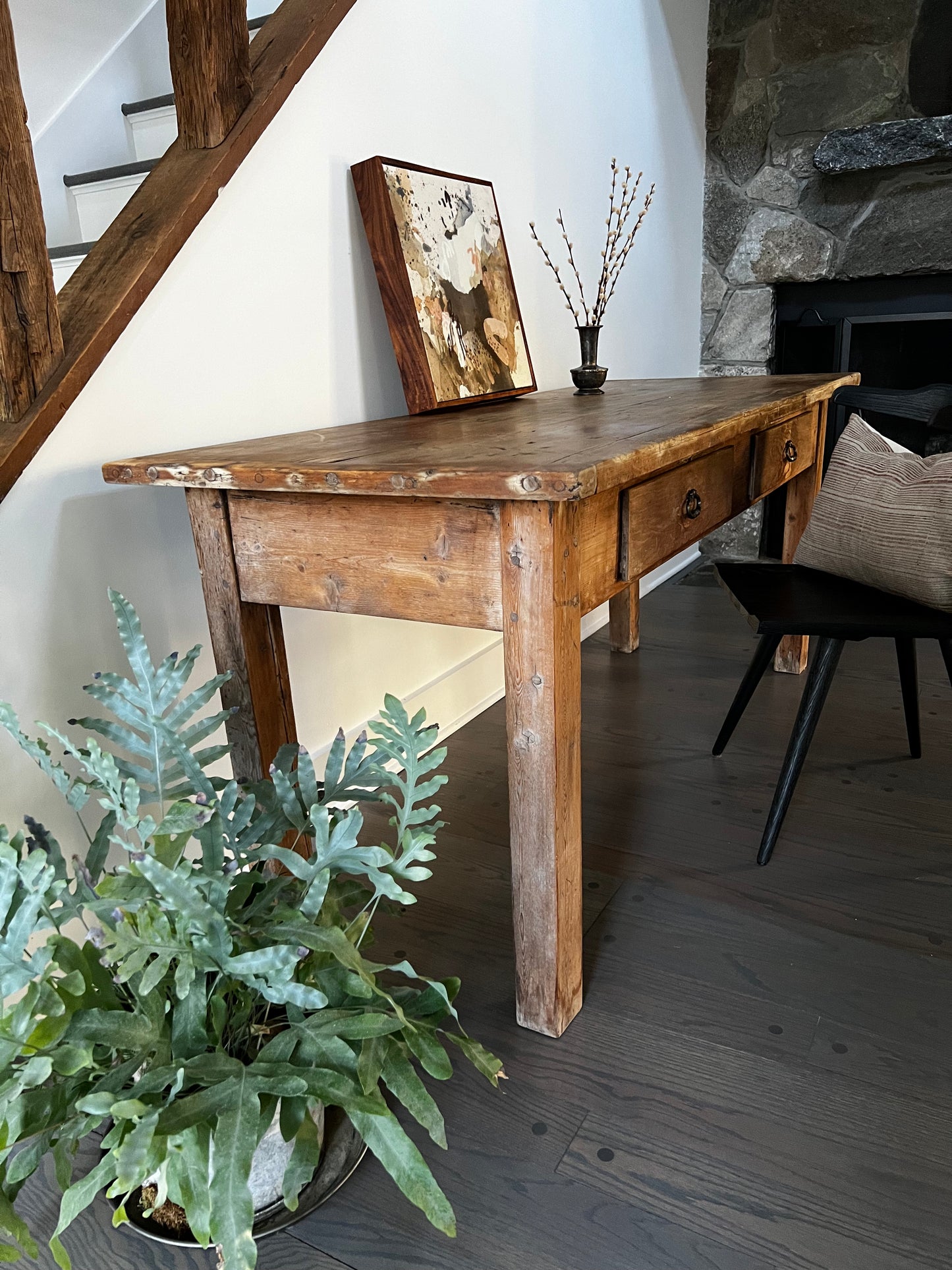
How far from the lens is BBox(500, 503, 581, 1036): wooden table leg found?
987mm

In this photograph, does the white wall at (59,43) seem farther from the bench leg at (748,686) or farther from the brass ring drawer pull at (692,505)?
the bench leg at (748,686)

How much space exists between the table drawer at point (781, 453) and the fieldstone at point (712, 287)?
4.76 feet

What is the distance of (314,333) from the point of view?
5.26 feet

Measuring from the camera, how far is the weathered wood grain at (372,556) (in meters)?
1.04

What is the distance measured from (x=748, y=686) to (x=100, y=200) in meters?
1.62

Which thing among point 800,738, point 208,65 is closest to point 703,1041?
point 800,738

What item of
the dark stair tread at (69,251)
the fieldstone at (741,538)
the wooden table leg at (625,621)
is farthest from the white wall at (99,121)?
the fieldstone at (741,538)

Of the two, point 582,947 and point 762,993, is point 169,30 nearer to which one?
point 582,947

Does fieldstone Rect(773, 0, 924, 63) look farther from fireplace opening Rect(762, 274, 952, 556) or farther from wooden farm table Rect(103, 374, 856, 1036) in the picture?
wooden farm table Rect(103, 374, 856, 1036)

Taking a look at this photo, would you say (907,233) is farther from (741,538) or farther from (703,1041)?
(703,1041)

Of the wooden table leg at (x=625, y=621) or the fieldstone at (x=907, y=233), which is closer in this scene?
the wooden table leg at (x=625, y=621)

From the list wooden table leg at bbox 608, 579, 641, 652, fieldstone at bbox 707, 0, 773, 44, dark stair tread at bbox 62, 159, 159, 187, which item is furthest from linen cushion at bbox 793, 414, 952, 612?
fieldstone at bbox 707, 0, 773, 44

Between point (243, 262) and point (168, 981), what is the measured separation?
3.54 feet

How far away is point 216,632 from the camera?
1.28 metres
